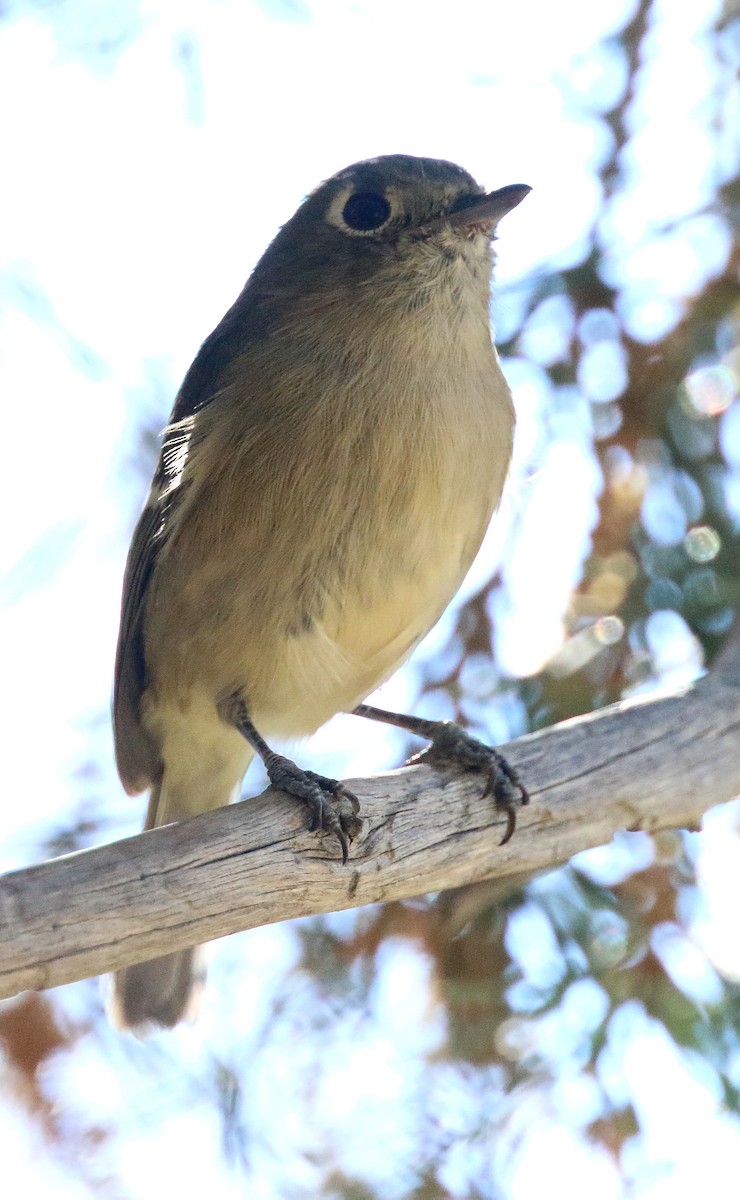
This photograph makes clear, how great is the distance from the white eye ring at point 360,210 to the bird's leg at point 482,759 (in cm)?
130

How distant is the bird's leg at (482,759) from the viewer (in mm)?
3045

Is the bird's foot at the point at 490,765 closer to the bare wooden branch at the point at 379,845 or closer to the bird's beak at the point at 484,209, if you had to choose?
the bare wooden branch at the point at 379,845

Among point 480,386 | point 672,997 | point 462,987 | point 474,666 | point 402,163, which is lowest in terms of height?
point 672,997

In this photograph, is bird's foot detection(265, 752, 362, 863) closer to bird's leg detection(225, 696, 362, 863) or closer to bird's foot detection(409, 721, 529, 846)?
bird's leg detection(225, 696, 362, 863)

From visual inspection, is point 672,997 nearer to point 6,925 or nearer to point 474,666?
point 474,666

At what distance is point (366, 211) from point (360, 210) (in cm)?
3

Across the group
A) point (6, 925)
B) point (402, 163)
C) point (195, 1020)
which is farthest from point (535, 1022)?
point (402, 163)

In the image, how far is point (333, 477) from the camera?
3.08 metres

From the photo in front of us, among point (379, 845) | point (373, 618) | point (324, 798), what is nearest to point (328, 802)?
point (324, 798)

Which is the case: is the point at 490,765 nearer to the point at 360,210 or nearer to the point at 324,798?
the point at 324,798

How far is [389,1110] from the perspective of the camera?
3305mm

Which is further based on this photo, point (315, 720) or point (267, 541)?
point (315, 720)

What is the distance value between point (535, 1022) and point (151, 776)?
4.22 ft

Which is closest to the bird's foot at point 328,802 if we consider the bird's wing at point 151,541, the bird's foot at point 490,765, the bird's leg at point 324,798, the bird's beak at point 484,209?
the bird's leg at point 324,798
